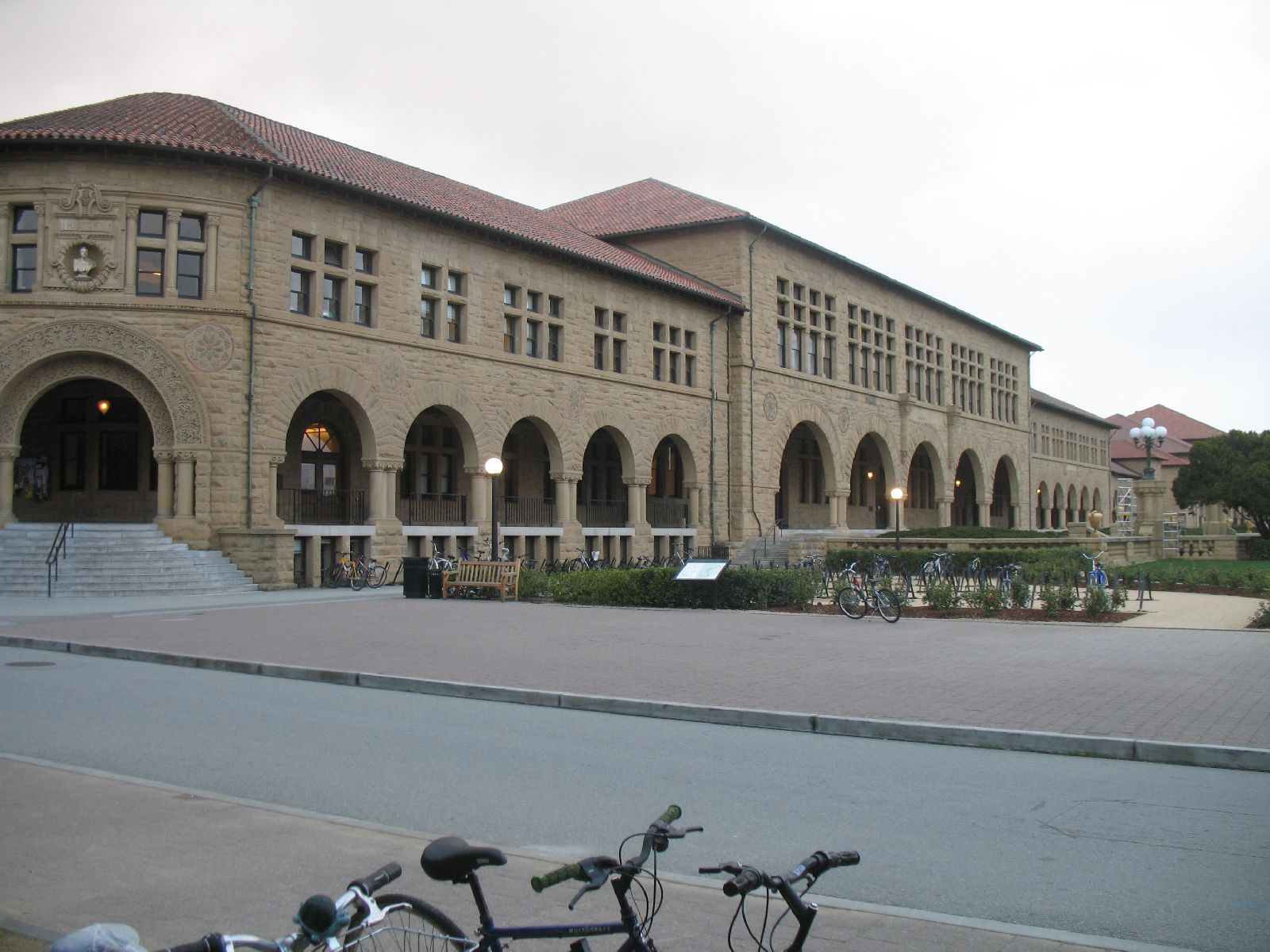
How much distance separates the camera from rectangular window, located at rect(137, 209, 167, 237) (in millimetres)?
27156

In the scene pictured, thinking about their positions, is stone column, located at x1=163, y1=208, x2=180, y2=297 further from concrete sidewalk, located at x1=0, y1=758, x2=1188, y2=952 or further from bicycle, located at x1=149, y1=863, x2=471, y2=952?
bicycle, located at x1=149, y1=863, x2=471, y2=952

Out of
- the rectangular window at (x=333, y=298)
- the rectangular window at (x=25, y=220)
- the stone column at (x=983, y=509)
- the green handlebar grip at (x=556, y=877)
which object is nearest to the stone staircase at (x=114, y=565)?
the rectangular window at (x=25, y=220)

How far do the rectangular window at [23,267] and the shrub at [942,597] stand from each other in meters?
21.4

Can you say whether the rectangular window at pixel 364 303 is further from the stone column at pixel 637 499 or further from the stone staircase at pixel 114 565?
the stone column at pixel 637 499

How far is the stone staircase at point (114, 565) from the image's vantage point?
2450cm

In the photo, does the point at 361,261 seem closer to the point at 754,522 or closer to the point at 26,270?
the point at 26,270

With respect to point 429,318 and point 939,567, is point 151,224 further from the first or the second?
point 939,567

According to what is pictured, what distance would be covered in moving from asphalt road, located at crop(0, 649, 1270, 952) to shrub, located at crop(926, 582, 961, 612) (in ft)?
38.4

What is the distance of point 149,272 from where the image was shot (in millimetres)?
27094

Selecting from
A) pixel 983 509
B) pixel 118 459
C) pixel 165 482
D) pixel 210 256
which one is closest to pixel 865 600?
pixel 165 482

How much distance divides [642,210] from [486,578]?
25809mm

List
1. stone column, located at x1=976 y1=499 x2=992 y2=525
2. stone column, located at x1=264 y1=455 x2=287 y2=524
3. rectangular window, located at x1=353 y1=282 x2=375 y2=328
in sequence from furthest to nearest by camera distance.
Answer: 1. stone column, located at x1=976 y1=499 x2=992 y2=525
2. rectangular window, located at x1=353 y1=282 x2=375 y2=328
3. stone column, located at x1=264 y1=455 x2=287 y2=524

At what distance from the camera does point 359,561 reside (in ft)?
94.7

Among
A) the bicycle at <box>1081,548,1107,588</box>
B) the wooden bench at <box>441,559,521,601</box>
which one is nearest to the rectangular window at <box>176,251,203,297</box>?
the wooden bench at <box>441,559,521,601</box>
